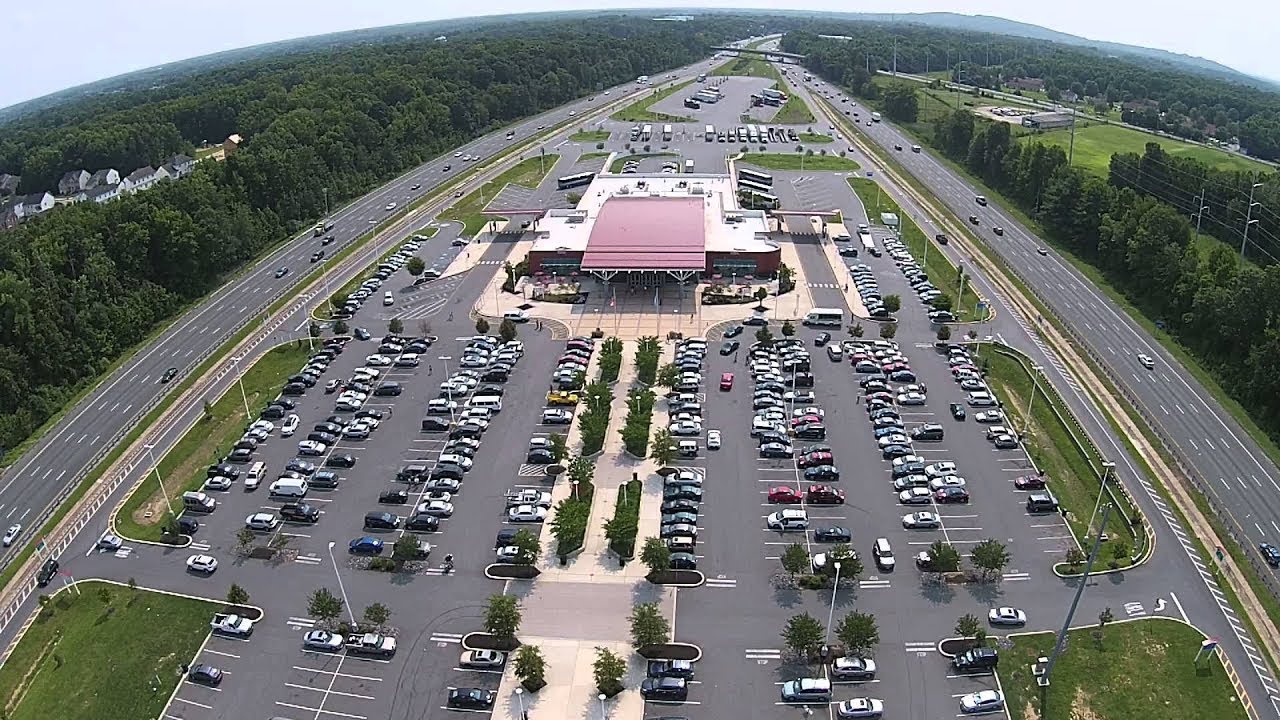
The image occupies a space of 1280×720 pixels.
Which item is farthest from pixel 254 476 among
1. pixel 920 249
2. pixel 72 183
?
pixel 72 183

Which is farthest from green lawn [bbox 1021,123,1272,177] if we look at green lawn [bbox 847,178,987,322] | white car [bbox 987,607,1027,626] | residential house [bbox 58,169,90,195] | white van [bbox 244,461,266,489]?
residential house [bbox 58,169,90,195]

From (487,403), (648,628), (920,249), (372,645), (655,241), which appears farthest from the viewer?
(920,249)

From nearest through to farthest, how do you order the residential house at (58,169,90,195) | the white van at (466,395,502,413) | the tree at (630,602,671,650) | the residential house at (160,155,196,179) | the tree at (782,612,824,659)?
1. the tree at (782,612,824,659)
2. the tree at (630,602,671,650)
3. the white van at (466,395,502,413)
4. the residential house at (58,169,90,195)
5. the residential house at (160,155,196,179)

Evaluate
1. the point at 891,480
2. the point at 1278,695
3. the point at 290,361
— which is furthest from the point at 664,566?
the point at 290,361

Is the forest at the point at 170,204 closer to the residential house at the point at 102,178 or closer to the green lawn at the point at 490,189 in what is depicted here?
the residential house at the point at 102,178

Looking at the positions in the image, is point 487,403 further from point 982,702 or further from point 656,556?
point 982,702

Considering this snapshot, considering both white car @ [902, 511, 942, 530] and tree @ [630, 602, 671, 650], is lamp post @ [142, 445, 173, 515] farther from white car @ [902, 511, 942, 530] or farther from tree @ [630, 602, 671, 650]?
white car @ [902, 511, 942, 530]
